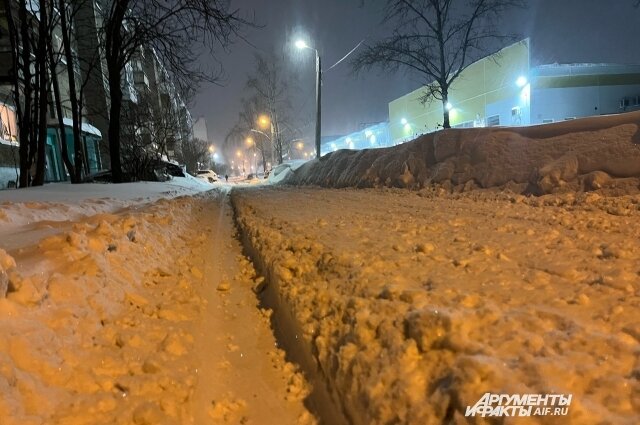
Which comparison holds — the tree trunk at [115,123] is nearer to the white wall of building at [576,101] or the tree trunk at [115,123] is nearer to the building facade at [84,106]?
the building facade at [84,106]

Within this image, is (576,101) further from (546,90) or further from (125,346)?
(125,346)

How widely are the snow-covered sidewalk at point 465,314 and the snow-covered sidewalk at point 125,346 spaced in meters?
0.32

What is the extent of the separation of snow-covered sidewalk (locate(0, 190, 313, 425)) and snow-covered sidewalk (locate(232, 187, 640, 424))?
32cm

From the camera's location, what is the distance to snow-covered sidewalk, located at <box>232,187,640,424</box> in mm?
1592

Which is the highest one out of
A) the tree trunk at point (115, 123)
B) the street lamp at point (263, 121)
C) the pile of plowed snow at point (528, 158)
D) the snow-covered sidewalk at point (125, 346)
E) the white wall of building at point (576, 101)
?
→ the street lamp at point (263, 121)

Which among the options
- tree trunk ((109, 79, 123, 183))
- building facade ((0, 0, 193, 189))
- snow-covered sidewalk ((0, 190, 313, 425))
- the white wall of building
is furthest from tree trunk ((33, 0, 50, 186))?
the white wall of building

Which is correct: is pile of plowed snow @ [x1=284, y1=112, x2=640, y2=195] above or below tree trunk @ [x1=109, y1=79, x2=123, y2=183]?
below

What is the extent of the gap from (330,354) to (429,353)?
60 cm

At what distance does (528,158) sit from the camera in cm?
750

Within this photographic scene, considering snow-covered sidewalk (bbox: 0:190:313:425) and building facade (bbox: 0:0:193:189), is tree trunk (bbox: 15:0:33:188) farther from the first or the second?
snow-covered sidewalk (bbox: 0:190:313:425)

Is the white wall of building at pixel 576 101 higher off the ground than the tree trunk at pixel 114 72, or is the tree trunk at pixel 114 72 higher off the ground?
the white wall of building at pixel 576 101

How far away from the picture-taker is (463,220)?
4.90 metres

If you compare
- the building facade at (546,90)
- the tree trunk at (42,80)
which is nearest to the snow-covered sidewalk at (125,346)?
the tree trunk at (42,80)

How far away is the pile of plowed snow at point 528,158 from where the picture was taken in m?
6.21
